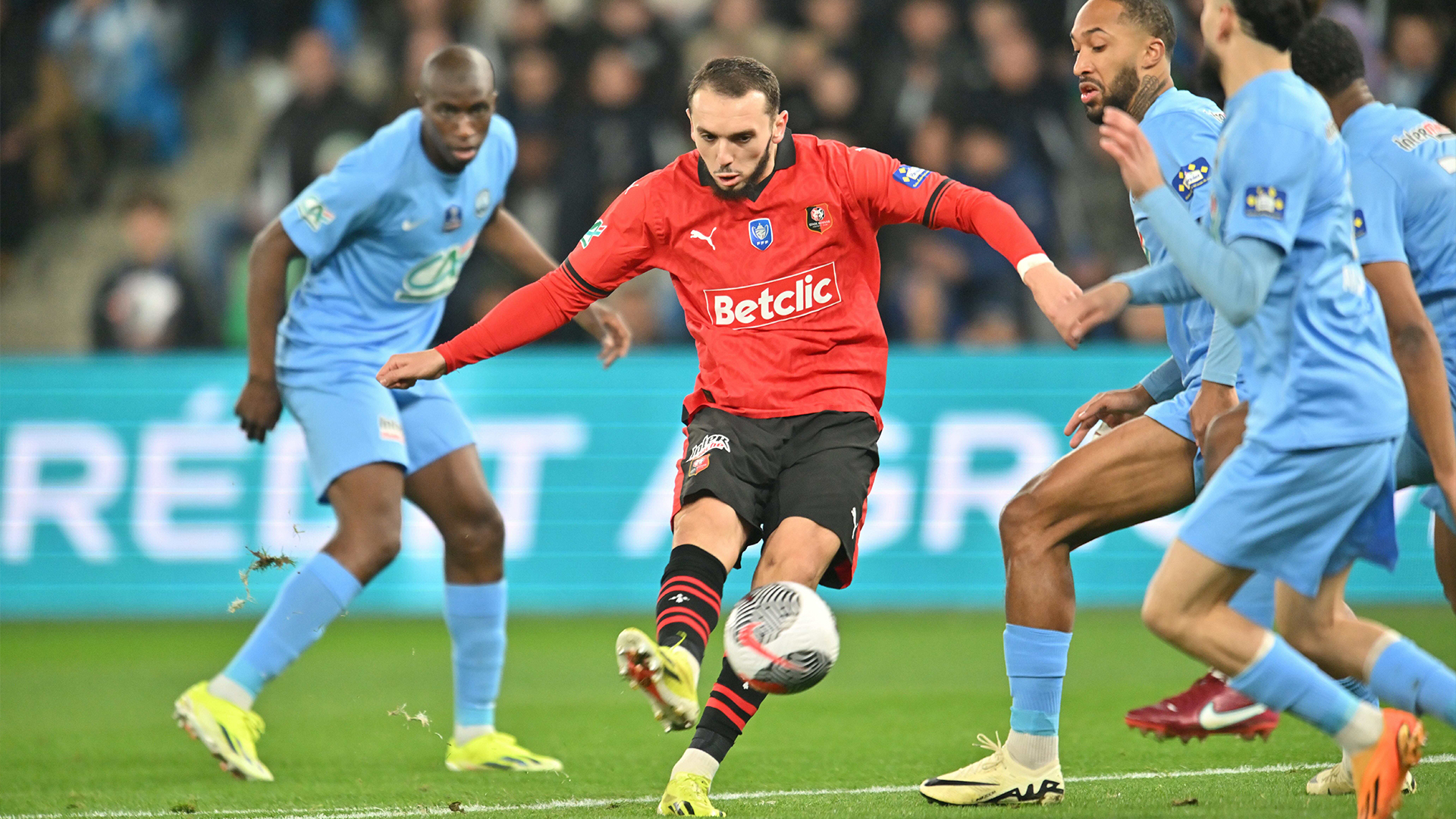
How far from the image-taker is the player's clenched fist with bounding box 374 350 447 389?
4582 mm

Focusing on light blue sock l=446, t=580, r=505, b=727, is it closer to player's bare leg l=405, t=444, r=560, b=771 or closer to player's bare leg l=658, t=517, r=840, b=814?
player's bare leg l=405, t=444, r=560, b=771

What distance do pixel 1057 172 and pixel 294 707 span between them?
6690 mm

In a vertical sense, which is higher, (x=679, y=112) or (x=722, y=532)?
(x=679, y=112)

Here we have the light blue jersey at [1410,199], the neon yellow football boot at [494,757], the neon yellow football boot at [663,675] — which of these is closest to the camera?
the neon yellow football boot at [663,675]

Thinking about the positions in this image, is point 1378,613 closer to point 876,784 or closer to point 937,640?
point 937,640

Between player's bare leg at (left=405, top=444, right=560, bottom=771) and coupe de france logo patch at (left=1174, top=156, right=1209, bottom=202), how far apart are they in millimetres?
2720

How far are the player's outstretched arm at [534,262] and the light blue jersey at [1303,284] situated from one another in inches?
117

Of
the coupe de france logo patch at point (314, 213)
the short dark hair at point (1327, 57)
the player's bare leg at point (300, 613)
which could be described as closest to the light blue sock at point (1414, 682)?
the short dark hair at point (1327, 57)

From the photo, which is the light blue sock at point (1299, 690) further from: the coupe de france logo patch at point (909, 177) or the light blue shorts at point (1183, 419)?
the coupe de france logo patch at point (909, 177)

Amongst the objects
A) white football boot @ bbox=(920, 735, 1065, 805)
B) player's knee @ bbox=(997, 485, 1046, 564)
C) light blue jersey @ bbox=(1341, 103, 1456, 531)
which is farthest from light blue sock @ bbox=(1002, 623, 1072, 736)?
light blue jersey @ bbox=(1341, 103, 1456, 531)

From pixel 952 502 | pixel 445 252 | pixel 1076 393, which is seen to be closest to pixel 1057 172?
pixel 1076 393

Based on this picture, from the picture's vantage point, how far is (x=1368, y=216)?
4195 mm

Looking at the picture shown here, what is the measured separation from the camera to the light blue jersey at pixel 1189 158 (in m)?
4.55

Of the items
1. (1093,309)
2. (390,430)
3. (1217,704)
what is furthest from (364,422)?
(1217,704)
